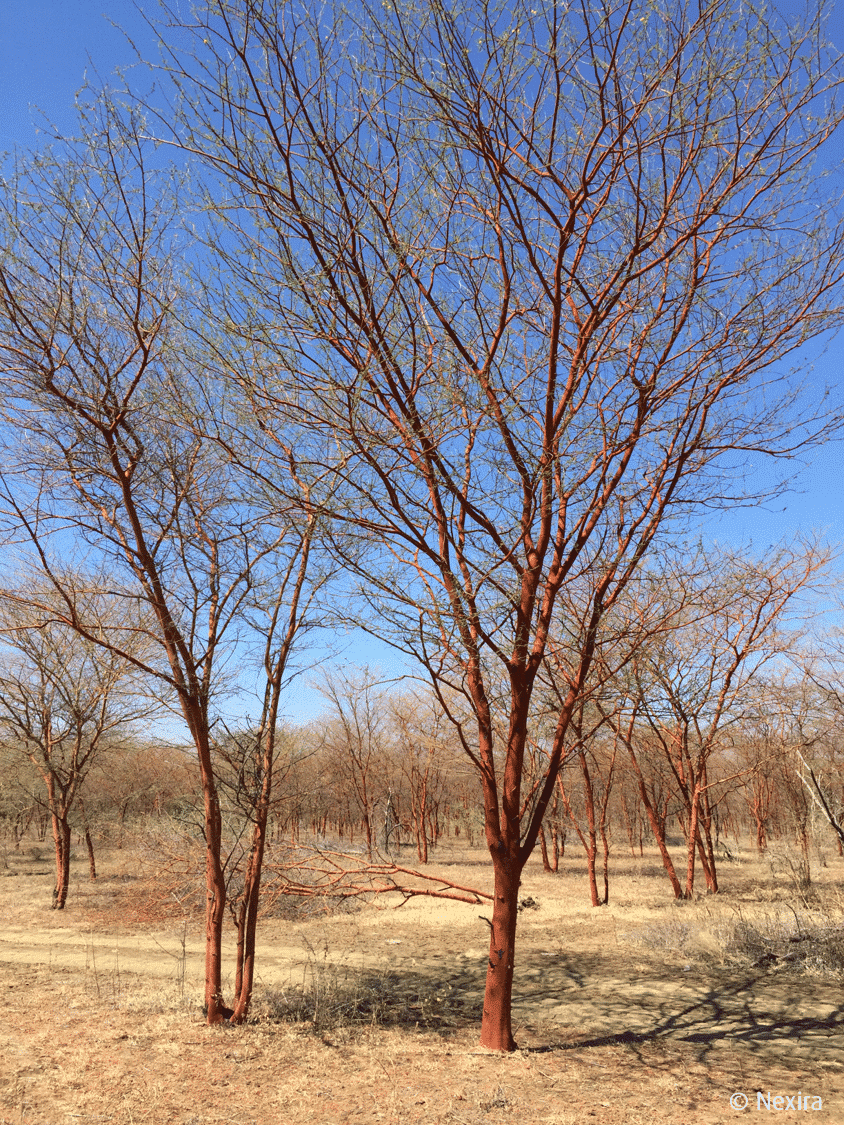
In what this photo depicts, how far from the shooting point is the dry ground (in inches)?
173

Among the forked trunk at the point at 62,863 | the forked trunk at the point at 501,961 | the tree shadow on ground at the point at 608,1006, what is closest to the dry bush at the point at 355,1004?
the tree shadow on ground at the point at 608,1006

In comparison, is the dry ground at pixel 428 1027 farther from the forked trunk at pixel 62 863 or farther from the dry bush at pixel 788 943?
the forked trunk at pixel 62 863

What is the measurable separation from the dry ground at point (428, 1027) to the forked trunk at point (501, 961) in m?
Answer: 0.16

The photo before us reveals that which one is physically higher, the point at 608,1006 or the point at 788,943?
the point at 608,1006

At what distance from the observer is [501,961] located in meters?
4.93

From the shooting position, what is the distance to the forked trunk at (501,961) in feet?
16.2

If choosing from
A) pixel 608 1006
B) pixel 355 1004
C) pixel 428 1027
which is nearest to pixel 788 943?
pixel 608 1006

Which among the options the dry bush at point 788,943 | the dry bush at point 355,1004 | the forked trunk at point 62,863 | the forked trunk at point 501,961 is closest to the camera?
the forked trunk at point 501,961

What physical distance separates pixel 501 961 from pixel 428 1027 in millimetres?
2268

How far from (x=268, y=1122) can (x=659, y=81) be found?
7.03 m

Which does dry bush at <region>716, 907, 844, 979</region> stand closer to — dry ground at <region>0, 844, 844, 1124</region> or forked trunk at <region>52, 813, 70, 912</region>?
dry ground at <region>0, 844, 844, 1124</region>

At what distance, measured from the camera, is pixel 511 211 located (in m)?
4.77

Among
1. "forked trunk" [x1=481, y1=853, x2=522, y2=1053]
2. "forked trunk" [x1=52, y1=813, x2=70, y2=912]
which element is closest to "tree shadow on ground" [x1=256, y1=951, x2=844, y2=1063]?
"forked trunk" [x1=481, y1=853, x2=522, y2=1053]

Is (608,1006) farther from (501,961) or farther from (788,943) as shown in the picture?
(788,943)
